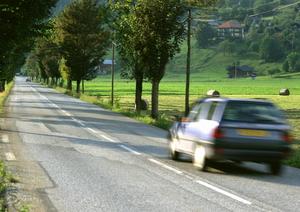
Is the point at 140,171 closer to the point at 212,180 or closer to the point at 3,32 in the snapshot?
the point at 212,180

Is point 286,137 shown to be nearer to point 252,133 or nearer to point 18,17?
point 252,133

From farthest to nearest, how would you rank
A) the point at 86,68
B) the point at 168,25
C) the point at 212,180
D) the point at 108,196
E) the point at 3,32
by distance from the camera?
the point at 86,68 → the point at 168,25 → the point at 3,32 → the point at 212,180 → the point at 108,196

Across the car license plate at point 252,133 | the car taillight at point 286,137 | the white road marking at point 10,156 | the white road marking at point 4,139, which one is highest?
the car license plate at point 252,133

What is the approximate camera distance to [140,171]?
11.6 meters

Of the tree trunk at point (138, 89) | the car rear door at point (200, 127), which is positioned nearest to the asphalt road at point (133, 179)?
the car rear door at point (200, 127)

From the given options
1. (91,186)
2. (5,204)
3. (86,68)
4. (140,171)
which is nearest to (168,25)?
(140,171)

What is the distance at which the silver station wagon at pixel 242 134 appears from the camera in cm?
1107

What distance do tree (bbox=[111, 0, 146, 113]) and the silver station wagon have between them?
18754mm

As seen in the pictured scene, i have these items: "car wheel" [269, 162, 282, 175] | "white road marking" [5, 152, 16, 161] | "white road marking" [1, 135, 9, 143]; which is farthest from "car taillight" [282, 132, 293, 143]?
"white road marking" [1, 135, 9, 143]

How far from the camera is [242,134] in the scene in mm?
11117

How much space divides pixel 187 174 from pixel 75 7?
188ft

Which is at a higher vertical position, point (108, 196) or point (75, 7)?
point (75, 7)

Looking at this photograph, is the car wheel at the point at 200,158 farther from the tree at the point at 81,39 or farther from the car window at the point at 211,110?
the tree at the point at 81,39

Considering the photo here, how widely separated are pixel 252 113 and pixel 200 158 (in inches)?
55.3
